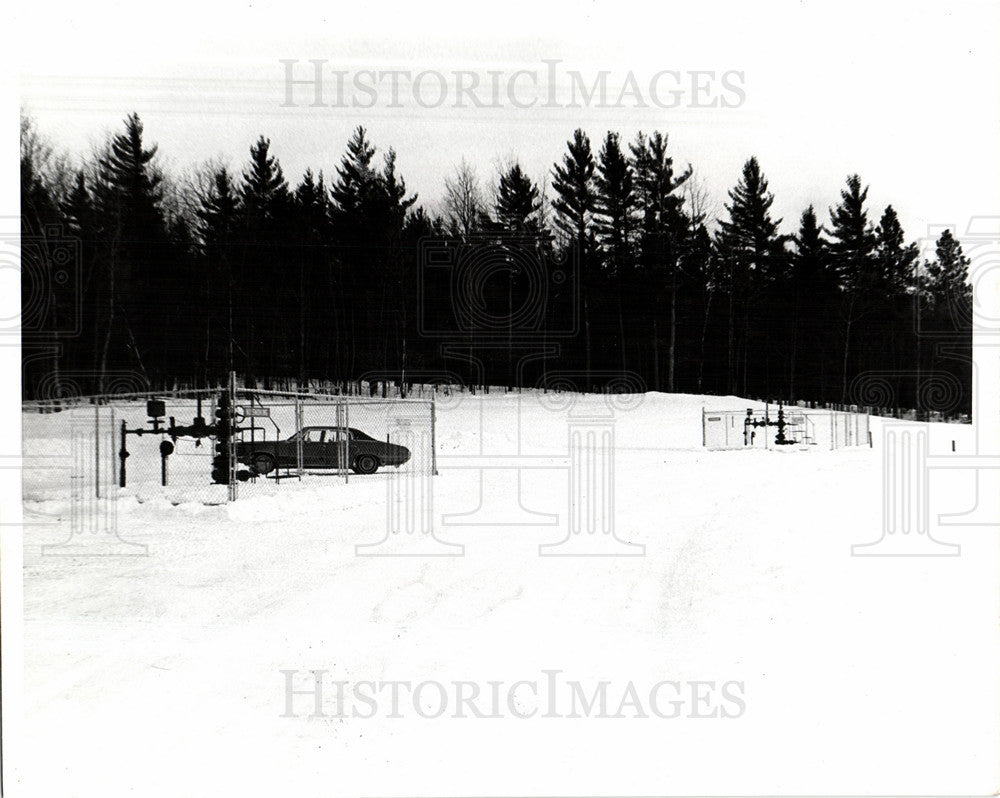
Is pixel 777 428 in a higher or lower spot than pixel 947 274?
lower

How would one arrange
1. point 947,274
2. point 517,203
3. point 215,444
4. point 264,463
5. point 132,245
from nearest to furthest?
point 947,274 → point 517,203 → point 215,444 → point 264,463 → point 132,245

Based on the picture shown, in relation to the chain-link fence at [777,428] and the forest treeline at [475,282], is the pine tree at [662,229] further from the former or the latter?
the chain-link fence at [777,428]

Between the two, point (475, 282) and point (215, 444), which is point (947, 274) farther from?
point (215, 444)

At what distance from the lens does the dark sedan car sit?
9953 mm

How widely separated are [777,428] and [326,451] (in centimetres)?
1027

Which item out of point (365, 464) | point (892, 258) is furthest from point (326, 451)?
point (892, 258)

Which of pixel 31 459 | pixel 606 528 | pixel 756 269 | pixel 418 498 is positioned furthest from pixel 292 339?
pixel 756 269

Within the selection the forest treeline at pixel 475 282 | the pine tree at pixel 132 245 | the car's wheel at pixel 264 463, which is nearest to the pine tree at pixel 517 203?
the forest treeline at pixel 475 282

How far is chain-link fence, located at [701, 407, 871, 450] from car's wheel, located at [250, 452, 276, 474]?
853 centimetres

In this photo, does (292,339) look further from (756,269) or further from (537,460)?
(756,269)

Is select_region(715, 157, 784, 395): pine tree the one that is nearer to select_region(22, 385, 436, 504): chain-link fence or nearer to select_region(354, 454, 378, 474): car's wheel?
select_region(22, 385, 436, 504): chain-link fence

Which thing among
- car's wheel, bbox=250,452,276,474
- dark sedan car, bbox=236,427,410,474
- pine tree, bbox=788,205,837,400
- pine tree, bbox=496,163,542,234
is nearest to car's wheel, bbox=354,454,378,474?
dark sedan car, bbox=236,427,410,474

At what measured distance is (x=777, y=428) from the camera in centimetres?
1481

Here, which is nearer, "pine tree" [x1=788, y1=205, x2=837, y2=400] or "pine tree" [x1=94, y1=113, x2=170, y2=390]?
"pine tree" [x1=94, y1=113, x2=170, y2=390]
